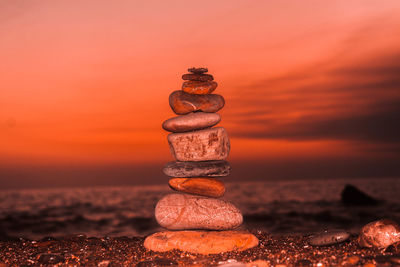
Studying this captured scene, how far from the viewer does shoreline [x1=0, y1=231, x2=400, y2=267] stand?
8.06 meters

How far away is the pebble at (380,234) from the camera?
28.8ft

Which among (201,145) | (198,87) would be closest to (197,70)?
(198,87)

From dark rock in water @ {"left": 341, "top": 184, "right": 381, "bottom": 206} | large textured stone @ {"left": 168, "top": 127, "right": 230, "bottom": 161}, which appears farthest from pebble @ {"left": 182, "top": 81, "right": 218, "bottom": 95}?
dark rock in water @ {"left": 341, "top": 184, "right": 381, "bottom": 206}

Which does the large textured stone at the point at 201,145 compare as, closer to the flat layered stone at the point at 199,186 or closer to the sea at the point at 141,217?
the flat layered stone at the point at 199,186

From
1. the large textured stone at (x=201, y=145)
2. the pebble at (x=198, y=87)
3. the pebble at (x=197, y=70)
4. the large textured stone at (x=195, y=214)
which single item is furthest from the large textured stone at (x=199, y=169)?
the pebble at (x=197, y=70)

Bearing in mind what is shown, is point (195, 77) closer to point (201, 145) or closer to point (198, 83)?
point (198, 83)

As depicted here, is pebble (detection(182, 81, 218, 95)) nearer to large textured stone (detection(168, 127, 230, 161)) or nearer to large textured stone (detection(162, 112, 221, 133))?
large textured stone (detection(162, 112, 221, 133))

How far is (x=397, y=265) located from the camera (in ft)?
24.3

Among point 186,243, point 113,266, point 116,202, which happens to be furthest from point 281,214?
point 113,266

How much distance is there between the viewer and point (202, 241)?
9.65 metres

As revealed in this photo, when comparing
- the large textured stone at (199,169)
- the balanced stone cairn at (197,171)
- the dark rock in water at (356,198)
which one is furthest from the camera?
the dark rock in water at (356,198)

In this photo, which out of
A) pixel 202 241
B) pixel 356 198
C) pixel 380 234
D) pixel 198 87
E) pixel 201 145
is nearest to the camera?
pixel 380 234

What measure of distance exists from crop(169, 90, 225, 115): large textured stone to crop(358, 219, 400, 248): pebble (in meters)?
4.82

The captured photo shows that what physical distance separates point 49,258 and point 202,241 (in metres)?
3.56
